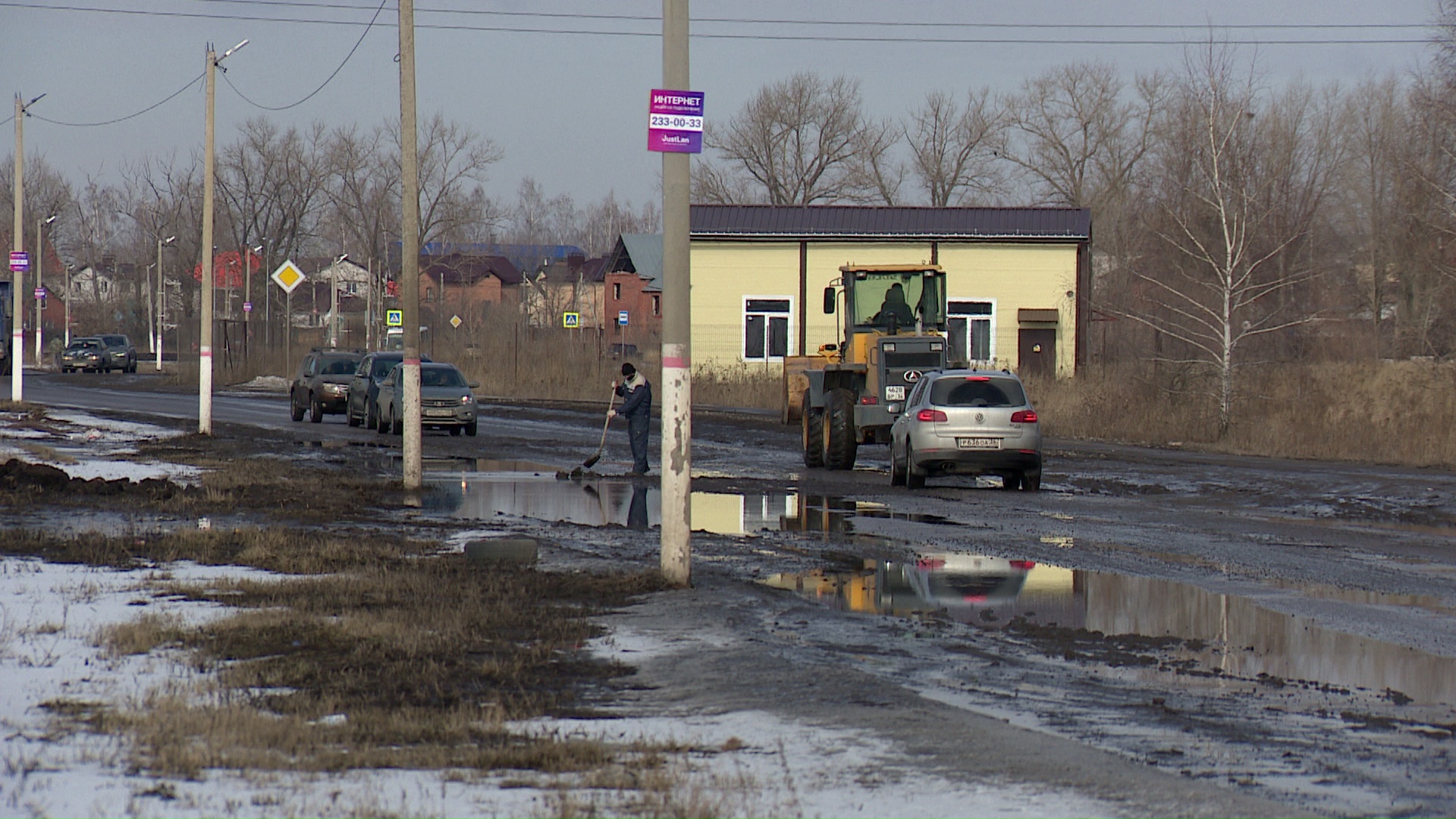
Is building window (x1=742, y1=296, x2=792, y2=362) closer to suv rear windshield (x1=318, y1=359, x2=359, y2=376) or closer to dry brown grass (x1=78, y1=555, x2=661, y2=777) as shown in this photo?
suv rear windshield (x1=318, y1=359, x2=359, y2=376)

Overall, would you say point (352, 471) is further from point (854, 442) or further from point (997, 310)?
point (997, 310)

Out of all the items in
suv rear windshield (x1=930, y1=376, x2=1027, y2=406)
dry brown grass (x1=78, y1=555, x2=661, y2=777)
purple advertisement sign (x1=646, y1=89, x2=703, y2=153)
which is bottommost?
dry brown grass (x1=78, y1=555, x2=661, y2=777)

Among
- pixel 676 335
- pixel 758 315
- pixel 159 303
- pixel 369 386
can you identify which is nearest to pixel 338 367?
pixel 369 386

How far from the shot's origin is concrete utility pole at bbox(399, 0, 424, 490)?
2050cm

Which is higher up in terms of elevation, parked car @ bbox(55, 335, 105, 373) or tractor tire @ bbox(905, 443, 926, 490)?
parked car @ bbox(55, 335, 105, 373)

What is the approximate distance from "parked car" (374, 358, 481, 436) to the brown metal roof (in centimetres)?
2283

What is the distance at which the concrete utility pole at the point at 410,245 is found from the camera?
2050cm

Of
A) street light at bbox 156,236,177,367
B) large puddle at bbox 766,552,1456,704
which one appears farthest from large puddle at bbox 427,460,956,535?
street light at bbox 156,236,177,367

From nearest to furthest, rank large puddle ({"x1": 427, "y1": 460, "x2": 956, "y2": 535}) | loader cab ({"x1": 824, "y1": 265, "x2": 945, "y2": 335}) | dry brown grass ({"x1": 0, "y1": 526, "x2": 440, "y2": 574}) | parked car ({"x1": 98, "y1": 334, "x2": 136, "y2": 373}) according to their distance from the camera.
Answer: dry brown grass ({"x1": 0, "y1": 526, "x2": 440, "y2": 574}) < large puddle ({"x1": 427, "y1": 460, "x2": 956, "y2": 535}) < loader cab ({"x1": 824, "y1": 265, "x2": 945, "y2": 335}) < parked car ({"x1": 98, "y1": 334, "x2": 136, "y2": 373})

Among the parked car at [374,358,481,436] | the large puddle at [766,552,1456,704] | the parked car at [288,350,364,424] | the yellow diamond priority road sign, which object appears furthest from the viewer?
the yellow diamond priority road sign

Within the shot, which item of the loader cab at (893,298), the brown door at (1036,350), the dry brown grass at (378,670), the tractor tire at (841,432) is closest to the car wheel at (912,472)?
the tractor tire at (841,432)

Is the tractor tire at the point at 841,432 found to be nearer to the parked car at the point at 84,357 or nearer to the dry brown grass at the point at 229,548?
the dry brown grass at the point at 229,548

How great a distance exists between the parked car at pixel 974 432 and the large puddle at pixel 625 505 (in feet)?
6.48

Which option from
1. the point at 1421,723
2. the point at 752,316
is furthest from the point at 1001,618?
the point at 752,316
